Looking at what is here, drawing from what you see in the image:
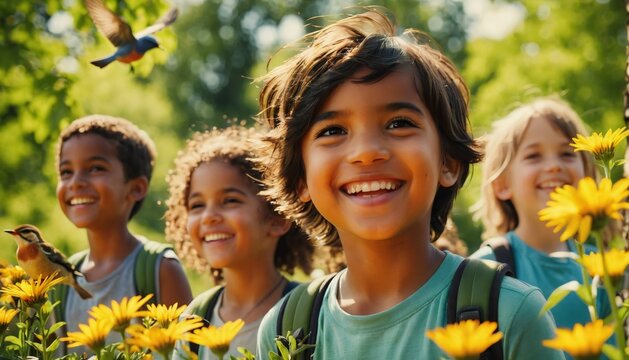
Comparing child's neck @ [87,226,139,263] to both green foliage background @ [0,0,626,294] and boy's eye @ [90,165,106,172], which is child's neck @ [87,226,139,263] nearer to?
boy's eye @ [90,165,106,172]

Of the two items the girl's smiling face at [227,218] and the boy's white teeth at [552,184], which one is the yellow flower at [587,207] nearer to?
the girl's smiling face at [227,218]

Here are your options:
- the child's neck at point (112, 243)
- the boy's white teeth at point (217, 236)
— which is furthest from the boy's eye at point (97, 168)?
the boy's white teeth at point (217, 236)

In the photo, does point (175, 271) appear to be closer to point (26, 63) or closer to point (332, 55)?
A: point (332, 55)

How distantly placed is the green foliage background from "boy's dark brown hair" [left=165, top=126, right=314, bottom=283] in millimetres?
539

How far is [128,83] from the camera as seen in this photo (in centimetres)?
2478

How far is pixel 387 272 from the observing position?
2264mm

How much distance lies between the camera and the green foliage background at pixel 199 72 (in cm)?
657

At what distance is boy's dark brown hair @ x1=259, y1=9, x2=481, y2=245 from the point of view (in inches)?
89.6

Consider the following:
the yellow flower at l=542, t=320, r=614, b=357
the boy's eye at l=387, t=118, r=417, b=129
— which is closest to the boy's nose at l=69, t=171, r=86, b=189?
the boy's eye at l=387, t=118, r=417, b=129

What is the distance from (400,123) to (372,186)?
20cm

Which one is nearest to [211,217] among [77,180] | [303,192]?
[77,180]

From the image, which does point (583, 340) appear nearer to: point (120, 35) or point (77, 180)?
point (120, 35)

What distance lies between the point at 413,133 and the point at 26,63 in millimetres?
5411

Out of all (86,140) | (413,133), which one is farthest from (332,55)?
(86,140)
